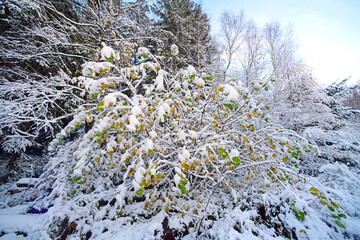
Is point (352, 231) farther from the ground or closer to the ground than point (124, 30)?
closer to the ground

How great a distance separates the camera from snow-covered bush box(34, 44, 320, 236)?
151 cm

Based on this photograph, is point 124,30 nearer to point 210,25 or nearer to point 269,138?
point 269,138

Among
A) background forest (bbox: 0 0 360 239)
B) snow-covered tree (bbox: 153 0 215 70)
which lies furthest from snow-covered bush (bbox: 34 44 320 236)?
snow-covered tree (bbox: 153 0 215 70)

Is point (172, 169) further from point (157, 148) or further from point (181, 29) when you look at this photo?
point (181, 29)

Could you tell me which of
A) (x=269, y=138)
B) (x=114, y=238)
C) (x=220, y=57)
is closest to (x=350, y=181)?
(x=269, y=138)

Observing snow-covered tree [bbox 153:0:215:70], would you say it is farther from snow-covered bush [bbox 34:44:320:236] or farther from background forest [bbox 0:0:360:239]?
snow-covered bush [bbox 34:44:320:236]

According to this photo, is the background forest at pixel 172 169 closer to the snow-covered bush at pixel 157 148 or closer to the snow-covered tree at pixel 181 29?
the snow-covered bush at pixel 157 148

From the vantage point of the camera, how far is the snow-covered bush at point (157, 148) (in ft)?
4.97

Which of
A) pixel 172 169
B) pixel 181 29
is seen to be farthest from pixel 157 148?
pixel 181 29

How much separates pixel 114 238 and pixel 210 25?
514 inches

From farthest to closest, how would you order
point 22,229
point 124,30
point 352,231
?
point 124,30, point 22,229, point 352,231

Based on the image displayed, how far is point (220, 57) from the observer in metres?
10.6

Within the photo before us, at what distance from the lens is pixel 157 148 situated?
194 cm

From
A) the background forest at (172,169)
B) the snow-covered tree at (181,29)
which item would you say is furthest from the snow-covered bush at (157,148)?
the snow-covered tree at (181,29)
